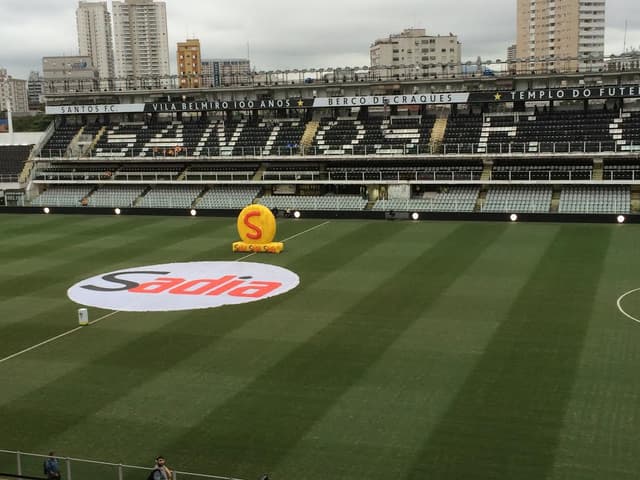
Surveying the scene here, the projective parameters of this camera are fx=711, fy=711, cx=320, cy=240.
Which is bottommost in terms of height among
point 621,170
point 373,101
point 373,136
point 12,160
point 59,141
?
point 621,170

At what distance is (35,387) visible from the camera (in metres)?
20.9

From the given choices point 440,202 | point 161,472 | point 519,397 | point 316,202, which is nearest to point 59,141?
point 316,202

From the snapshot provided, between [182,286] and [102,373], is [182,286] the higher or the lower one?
the higher one

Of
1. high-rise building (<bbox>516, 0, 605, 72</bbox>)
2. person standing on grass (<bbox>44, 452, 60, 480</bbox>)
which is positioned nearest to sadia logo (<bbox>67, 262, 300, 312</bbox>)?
person standing on grass (<bbox>44, 452, 60, 480</bbox>)

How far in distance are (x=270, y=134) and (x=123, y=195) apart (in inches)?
597

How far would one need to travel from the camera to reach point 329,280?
33.8m

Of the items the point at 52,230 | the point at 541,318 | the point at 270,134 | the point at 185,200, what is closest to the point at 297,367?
the point at 541,318

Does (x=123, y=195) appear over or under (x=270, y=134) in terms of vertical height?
under

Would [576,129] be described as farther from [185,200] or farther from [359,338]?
[359,338]

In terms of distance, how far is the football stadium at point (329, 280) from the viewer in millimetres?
17078

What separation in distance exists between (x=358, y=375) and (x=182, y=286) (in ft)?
46.8

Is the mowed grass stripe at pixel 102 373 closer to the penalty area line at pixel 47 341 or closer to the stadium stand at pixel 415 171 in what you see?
the penalty area line at pixel 47 341

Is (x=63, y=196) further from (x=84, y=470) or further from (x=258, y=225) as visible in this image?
(x=84, y=470)

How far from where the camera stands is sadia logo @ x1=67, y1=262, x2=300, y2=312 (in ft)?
99.2
